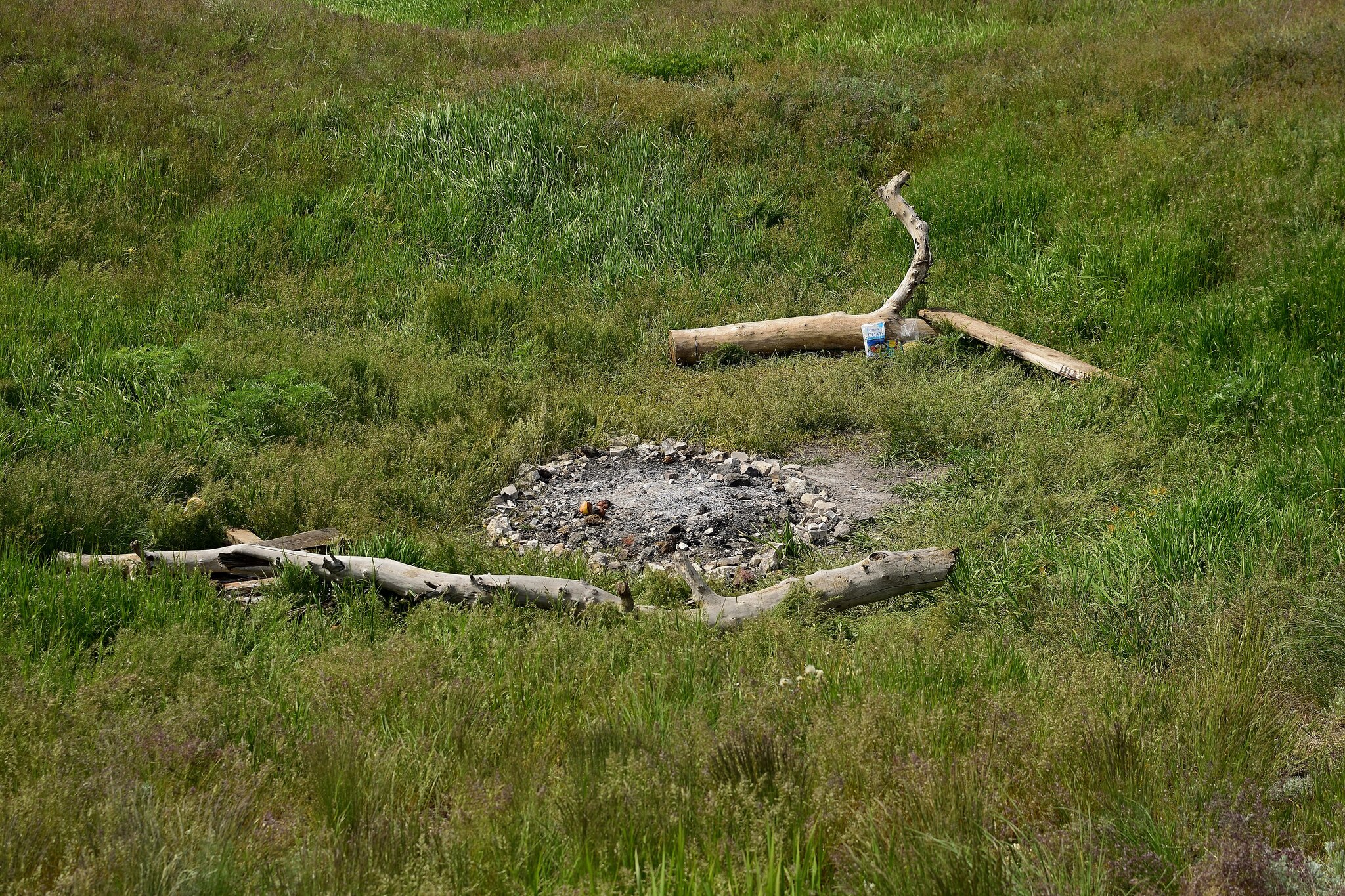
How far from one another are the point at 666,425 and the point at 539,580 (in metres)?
3.47

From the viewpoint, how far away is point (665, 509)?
712 cm

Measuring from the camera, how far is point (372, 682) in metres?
3.89

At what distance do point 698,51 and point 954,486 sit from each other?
1208 centimetres

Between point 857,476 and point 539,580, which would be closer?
point 539,580

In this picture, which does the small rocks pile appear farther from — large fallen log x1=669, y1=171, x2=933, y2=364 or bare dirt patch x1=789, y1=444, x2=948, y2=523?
large fallen log x1=669, y1=171, x2=933, y2=364

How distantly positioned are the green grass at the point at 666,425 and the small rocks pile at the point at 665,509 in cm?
38

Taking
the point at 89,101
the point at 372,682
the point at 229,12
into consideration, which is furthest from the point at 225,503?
the point at 229,12

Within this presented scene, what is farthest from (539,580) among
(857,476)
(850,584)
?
(857,476)

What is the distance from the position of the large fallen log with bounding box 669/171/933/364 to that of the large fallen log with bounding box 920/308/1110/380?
0.38 metres

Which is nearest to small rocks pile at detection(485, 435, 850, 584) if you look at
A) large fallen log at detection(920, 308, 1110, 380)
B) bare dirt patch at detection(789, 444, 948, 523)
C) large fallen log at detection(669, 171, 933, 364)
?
bare dirt patch at detection(789, 444, 948, 523)

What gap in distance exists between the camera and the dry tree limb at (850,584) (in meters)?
5.21

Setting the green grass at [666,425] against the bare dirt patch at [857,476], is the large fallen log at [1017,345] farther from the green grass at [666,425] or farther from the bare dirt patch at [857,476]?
the bare dirt patch at [857,476]

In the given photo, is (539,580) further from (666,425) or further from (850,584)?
(666,425)

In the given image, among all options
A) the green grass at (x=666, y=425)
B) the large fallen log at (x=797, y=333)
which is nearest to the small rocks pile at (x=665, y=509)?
the green grass at (x=666, y=425)
